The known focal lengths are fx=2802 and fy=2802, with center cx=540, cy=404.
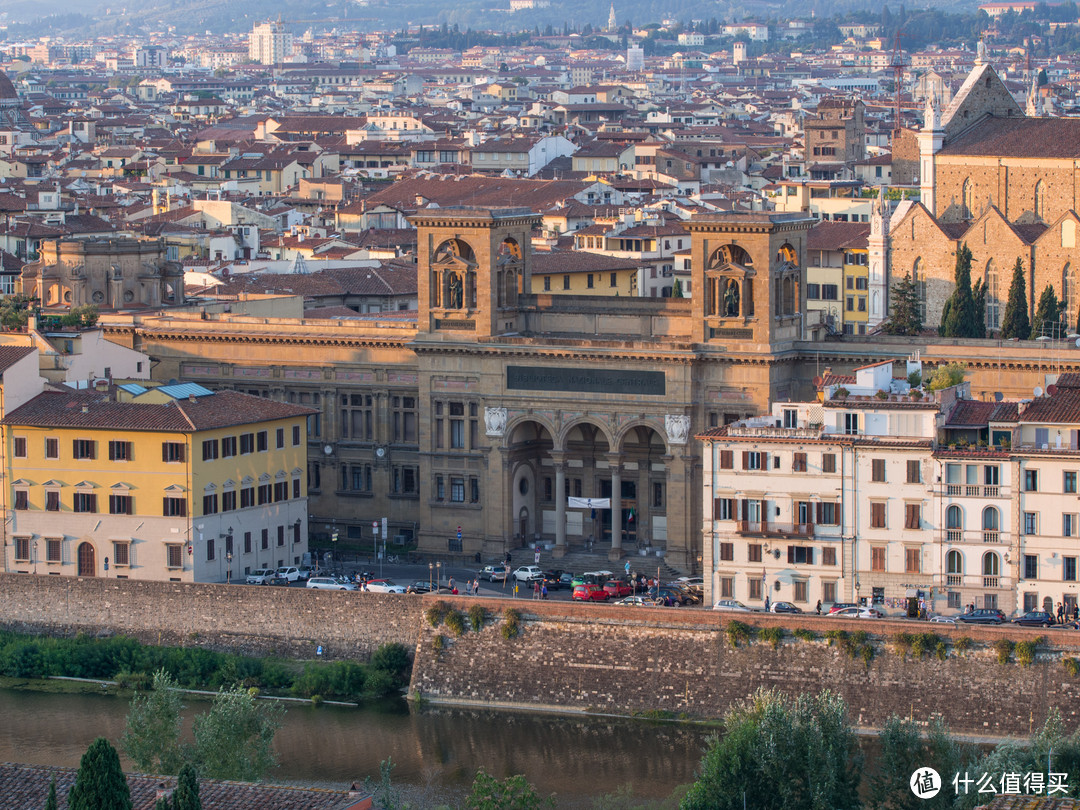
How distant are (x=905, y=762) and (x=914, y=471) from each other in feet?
43.6

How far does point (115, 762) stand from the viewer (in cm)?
4797

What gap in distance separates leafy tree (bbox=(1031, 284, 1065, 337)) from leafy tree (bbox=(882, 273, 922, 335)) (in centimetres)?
428

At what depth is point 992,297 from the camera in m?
111

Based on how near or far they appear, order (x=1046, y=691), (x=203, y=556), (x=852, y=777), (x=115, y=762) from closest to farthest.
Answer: (x=115, y=762), (x=852, y=777), (x=1046, y=691), (x=203, y=556)

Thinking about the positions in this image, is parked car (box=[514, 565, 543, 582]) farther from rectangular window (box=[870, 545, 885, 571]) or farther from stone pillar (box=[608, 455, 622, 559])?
rectangular window (box=[870, 545, 885, 571])

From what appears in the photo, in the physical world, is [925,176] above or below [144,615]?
above

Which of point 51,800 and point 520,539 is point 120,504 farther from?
point 51,800

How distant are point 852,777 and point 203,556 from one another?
2444cm

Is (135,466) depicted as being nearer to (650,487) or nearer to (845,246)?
(650,487)

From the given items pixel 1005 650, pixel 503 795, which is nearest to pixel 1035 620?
pixel 1005 650

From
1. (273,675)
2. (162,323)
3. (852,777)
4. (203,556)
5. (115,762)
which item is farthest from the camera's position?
(162,323)


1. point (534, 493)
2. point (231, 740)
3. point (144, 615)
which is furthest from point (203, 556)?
point (231, 740)

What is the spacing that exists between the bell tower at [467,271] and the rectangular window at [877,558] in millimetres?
16440

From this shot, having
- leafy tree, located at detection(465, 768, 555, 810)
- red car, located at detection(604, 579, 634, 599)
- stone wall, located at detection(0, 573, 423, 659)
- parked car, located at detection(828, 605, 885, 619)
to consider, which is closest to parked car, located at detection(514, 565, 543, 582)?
red car, located at detection(604, 579, 634, 599)
